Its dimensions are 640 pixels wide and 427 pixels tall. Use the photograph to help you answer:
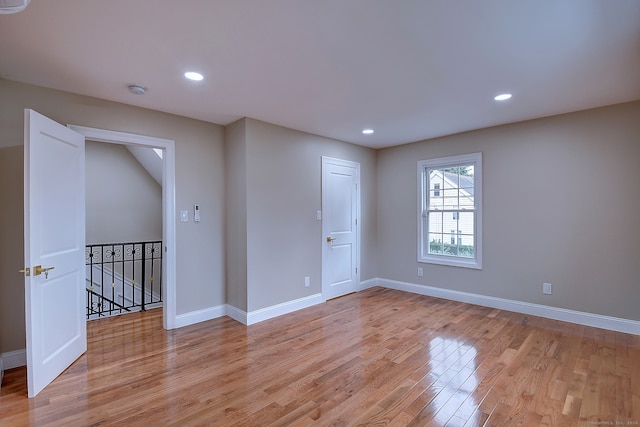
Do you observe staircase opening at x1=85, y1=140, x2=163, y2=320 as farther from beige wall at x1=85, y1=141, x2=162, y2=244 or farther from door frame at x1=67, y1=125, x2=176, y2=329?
door frame at x1=67, y1=125, x2=176, y2=329

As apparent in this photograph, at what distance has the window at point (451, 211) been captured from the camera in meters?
4.38

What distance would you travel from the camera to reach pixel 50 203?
98.2 inches

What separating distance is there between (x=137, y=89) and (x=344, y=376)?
3.03m

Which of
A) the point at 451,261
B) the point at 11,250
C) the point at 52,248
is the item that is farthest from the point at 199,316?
the point at 451,261

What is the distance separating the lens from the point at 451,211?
4.66 meters

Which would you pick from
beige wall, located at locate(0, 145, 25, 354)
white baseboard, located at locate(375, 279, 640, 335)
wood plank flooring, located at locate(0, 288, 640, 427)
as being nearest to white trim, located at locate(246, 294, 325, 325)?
wood plank flooring, located at locate(0, 288, 640, 427)

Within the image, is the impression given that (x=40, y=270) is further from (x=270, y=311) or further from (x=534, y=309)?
(x=534, y=309)

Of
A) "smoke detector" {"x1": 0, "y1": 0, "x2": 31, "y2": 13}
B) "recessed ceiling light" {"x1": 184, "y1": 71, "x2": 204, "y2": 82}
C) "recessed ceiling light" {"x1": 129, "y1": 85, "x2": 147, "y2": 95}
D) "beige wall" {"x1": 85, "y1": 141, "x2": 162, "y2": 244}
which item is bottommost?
"beige wall" {"x1": 85, "y1": 141, "x2": 162, "y2": 244}

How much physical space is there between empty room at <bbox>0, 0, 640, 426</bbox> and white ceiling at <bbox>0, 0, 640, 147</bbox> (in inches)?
0.8

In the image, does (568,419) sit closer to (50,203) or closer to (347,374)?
(347,374)

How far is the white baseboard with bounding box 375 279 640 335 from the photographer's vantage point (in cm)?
333

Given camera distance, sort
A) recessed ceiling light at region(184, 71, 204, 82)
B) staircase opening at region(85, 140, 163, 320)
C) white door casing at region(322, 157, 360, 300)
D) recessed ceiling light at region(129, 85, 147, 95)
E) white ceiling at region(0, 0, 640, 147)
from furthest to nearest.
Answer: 1. staircase opening at region(85, 140, 163, 320)
2. white door casing at region(322, 157, 360, 300)
3. recessed ceiling light at region(129, 85, 147, 95)
4. recessed ceiling light at region(184, 71, 204, 82)
5. white ceiling at region(0, 0, 640, 147)

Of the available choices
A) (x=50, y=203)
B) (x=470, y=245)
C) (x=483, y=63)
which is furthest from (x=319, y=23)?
(x=470, y=245)

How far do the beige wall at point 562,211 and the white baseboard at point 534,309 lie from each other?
67mm
